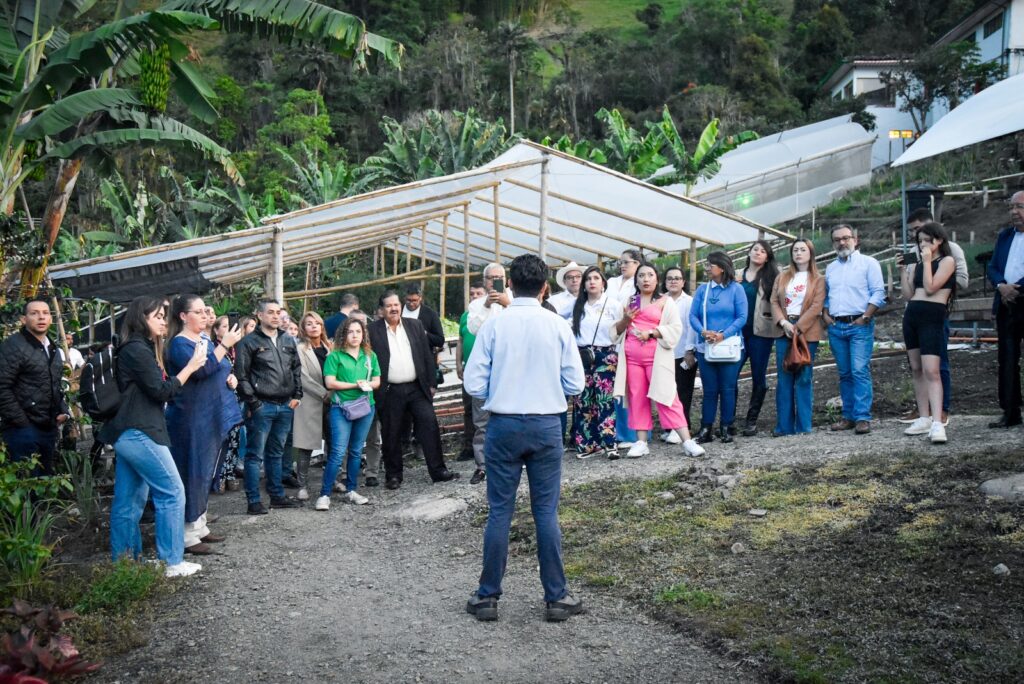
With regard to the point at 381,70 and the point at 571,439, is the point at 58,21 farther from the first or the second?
the point at 381,70

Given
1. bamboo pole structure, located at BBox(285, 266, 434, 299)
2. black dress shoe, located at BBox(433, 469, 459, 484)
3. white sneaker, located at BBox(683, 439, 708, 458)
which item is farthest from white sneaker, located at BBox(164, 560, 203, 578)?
bamboo pole structure, located at BBox(285, 266, 434, 299)

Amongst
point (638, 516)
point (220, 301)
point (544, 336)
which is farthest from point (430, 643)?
point (220, 301)

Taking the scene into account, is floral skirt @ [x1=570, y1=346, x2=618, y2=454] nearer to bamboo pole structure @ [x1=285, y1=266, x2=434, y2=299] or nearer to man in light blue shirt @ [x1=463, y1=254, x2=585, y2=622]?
man in light blue shirt @ [x1=463, y1=254, x2=585, y2=622]

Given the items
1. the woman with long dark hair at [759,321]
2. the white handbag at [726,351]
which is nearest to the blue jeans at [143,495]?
the white handbag at [726,351]

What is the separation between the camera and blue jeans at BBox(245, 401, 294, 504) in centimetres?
802

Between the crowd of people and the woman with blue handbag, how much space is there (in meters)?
0.02

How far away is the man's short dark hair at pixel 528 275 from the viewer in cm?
523

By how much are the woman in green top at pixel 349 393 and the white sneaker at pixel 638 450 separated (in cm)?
223

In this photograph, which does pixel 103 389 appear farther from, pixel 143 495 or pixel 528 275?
pixel 528 275

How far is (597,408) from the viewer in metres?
8.95

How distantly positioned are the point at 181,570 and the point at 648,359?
13.6 ft

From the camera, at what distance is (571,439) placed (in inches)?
369

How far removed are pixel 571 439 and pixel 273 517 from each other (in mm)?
2881

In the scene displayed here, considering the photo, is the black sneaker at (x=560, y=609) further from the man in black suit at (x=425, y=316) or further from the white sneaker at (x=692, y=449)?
the man in black suit at (x=425, y=316)
